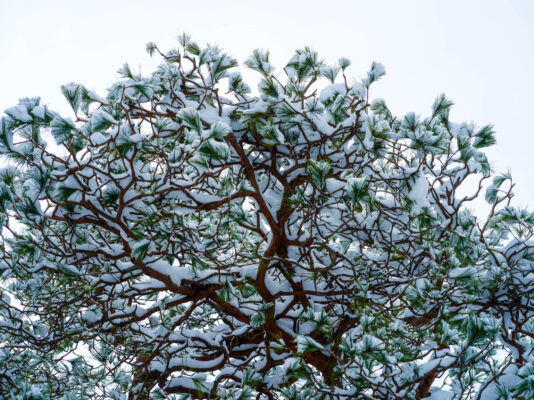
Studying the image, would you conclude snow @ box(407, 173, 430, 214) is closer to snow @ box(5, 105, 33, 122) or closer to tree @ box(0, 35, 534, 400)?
tree @ box(0, 35, 534, 400)

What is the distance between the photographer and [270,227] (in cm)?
285

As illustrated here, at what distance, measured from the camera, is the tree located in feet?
7.31

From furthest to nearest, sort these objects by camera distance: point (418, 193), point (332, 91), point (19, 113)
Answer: point (332, 91), point (418, 193), point (19, 113)

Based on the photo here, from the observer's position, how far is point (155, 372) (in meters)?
3.53

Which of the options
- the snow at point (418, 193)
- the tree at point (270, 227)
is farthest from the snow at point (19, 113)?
the snow at point (418, 193)

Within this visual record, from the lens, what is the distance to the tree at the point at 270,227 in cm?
223

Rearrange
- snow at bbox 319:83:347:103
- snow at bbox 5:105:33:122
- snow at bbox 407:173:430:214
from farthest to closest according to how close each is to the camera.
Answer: snow at bbox 319:83:347:103 → snow at bbox 407:173:430:214 → snow at bbox 5:105:33:122

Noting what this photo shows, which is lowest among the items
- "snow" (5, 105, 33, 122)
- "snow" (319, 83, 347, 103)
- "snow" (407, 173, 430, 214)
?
"snow" (407, 173, 430, 214)

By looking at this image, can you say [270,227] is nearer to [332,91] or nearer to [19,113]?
[332,91]

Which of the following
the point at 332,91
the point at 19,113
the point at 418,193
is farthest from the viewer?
the point at 332,91

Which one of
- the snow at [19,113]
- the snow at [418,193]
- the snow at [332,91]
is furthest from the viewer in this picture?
the snow at [332,91]

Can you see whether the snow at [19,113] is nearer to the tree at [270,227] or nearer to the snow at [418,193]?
the tree at [270,227]

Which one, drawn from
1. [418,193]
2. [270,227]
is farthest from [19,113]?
[418,193]

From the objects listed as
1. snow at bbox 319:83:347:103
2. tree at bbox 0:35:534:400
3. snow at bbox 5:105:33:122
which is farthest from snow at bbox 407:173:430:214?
snow at bbox 5:105:33:122
